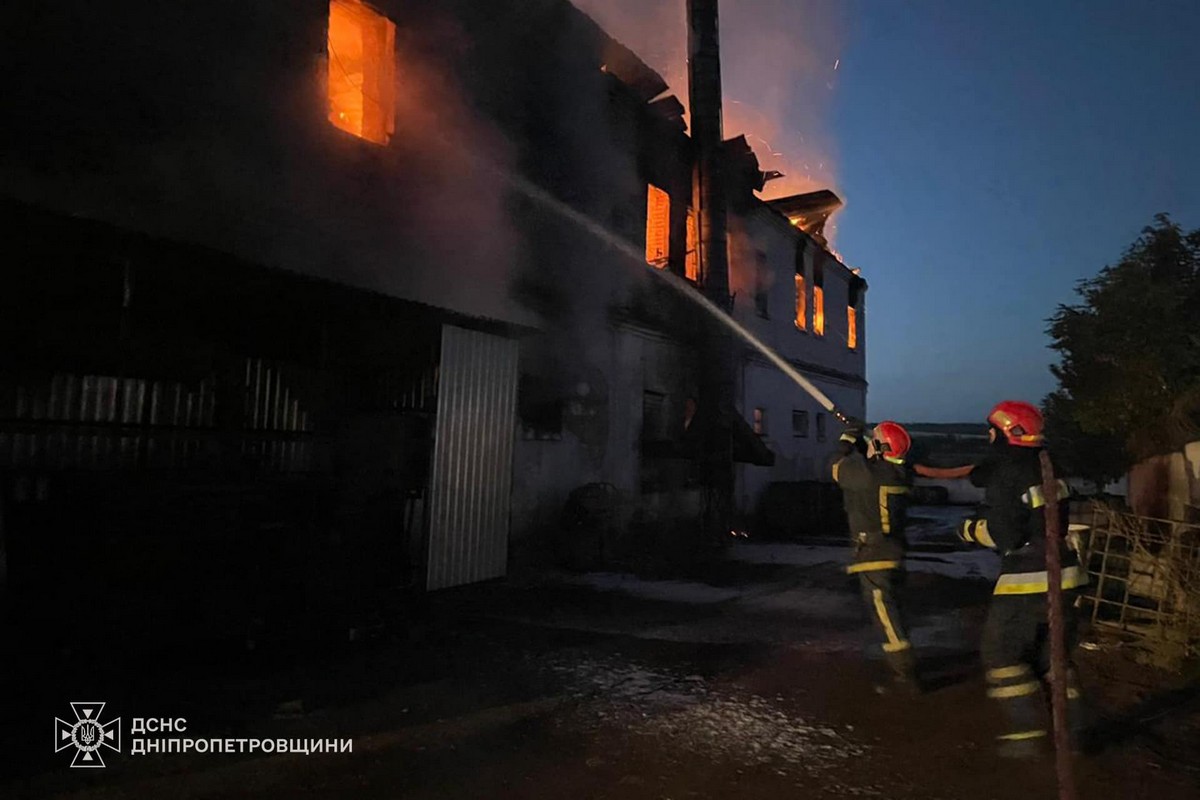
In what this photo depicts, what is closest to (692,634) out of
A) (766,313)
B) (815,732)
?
(815,732)

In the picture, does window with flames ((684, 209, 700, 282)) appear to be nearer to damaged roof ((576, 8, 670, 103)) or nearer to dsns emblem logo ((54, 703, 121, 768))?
damaged roof ((576, 8, 670, 103))

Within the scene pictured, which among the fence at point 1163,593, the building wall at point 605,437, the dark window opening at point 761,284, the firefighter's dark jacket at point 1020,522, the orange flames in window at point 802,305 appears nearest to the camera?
the firefighter's dark jacket at point 1020,522

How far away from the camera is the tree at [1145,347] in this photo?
9648mm

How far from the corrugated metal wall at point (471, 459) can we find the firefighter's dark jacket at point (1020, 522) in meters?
4.89

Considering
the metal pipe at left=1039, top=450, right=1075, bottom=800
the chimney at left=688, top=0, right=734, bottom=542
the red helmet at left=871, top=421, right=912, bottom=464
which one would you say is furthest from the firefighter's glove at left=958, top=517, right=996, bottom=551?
the chimney at left=688, top=0, right=734, bottom=542

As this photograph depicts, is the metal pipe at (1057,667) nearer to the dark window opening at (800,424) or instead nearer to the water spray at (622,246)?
the water spray at (622,246)

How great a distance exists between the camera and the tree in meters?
9.65

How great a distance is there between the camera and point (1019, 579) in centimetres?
408

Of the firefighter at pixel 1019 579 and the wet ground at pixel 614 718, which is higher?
the firefighter at pixel 1019 579

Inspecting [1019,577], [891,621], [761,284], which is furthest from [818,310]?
[1019,577]

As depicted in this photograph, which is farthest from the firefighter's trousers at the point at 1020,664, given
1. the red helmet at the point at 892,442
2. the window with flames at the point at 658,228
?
the window with flames at the point at 658,228

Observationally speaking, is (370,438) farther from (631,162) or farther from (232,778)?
(631,162)

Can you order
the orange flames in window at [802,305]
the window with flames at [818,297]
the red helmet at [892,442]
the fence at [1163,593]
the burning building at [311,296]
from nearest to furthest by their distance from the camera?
the red helmet at [892,442], the burning building at [311,296], the fence at [1163,593], the orange flames in window at [802,305], the window with flames at [818,297]

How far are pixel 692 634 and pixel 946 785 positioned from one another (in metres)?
3.16
